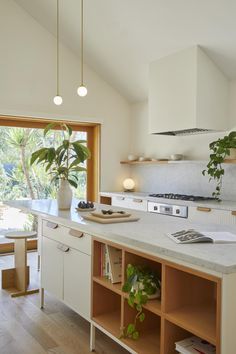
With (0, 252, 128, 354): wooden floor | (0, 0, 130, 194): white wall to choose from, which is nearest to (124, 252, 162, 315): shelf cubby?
(0, 252, 128, 354): wooden floor

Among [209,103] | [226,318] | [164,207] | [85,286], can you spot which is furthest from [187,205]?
[226,318]

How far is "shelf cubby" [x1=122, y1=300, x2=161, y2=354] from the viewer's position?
2.07 metres

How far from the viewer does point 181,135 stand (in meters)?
5.26

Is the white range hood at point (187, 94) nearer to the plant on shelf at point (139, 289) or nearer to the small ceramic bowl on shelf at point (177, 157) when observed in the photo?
the small ceramic bowl on shelf at point (177, 157)

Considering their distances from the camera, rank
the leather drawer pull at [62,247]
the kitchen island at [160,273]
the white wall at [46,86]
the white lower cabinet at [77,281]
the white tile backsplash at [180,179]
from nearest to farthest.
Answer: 1. the kitchen island at [160,273]
2. the white lower cabinet at [77,281]
3. the leather drawer pull at [62,247]
4. the white tile backsplash at [180,179]
5. the white wall at [46,86]

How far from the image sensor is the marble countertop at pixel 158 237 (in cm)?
159

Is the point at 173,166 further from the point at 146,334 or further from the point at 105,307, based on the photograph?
the point at 146,334

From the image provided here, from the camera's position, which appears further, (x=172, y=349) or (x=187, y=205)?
(x=187, y=205)

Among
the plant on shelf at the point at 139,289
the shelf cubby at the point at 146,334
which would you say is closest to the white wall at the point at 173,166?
the shelf cubby at the point at 146,334

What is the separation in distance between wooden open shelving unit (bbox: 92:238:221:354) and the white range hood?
2479 millimetres

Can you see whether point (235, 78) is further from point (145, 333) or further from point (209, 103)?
point (145, 333)

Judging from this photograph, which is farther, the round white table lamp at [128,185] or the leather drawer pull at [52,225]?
the round white table lamp at [128,185]

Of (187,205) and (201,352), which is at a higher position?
(187,205)

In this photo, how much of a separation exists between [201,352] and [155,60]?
389 centimetres
